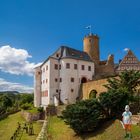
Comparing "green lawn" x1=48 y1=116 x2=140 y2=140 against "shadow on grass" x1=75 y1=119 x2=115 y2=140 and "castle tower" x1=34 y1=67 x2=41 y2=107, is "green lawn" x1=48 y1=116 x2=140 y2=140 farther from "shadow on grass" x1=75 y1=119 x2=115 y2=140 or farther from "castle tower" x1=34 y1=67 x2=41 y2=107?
"castle tower" x1=34 y1=67 x2=41 y2=107

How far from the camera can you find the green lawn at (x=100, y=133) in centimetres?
2214

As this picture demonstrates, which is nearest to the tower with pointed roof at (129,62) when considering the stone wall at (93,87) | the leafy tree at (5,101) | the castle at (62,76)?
the castle at (62,76)

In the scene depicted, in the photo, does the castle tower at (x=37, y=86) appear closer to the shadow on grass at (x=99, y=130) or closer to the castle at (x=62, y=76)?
the castle at (x=62, y=76)

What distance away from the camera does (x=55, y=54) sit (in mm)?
52906

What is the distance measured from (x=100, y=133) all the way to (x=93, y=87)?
2190 cm

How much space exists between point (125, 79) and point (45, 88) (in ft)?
76.3

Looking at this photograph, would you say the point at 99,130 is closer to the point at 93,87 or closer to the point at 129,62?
the point at 93,87

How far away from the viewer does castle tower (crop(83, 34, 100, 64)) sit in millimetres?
→ 63094

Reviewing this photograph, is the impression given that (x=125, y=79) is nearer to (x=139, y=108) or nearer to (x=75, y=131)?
(x=139, y=108)

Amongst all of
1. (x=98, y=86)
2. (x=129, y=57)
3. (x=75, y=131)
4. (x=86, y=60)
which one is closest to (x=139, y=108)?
(x=75, y=131)

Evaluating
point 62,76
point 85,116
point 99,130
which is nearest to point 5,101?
point 62,76

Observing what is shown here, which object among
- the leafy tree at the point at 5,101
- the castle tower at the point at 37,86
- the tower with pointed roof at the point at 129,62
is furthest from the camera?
the leafy tree at the point at 5,101

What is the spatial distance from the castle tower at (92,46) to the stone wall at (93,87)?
14.4m

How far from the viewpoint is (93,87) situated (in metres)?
46.9
